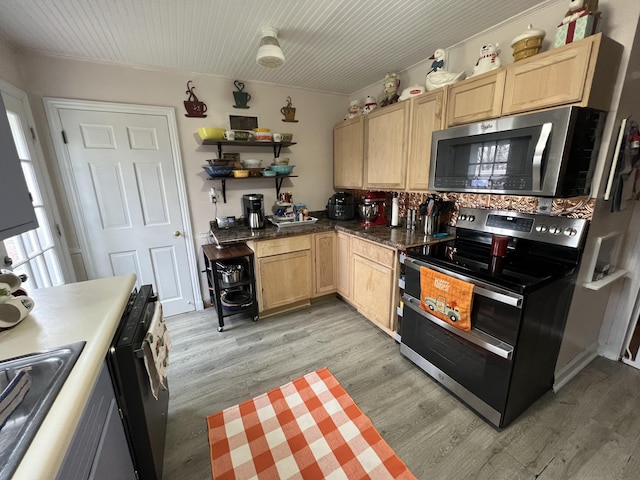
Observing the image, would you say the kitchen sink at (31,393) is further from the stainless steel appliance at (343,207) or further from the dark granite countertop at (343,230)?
the stainless steel appliance at (343,207)

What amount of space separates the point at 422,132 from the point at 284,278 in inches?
72.0

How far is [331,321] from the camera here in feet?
8.68

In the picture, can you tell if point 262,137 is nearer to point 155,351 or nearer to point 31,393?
point 155,351

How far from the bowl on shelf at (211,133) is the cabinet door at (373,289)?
5.73ft

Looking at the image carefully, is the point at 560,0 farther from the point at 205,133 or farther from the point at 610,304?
the point at 205,133

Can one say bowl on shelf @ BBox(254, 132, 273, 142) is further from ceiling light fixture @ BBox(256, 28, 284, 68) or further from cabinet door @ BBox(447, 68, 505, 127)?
cabinet door @ BBox(447, 68, 505, 127)

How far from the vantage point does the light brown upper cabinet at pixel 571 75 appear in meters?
1.26

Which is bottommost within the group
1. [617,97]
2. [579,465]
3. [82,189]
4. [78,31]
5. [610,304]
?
[579,465]

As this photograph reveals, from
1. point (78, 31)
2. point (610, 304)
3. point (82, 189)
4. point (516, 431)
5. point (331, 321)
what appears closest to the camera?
point (516, 431)

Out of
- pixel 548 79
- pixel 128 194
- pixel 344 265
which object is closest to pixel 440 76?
pixel 548 79

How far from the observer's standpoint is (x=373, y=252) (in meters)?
2.33

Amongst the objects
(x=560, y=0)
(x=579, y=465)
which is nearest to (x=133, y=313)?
(x=579, y=465)

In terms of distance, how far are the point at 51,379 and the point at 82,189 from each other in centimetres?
216

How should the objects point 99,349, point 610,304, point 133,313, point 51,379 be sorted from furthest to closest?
point 610,304
point 133,313
point 99,349
point 51,379
